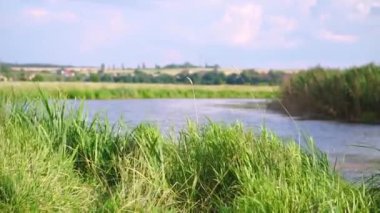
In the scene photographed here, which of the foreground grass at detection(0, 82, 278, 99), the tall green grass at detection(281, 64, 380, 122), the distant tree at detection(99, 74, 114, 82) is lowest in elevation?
the foreground grass at detection(0, 82, 278, 99)

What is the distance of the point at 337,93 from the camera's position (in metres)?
23.0

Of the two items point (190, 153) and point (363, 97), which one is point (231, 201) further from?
point (363, 97)

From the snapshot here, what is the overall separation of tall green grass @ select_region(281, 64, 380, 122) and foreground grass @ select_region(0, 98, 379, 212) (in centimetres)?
1590

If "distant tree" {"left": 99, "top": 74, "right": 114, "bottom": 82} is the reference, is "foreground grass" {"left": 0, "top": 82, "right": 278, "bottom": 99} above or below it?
below

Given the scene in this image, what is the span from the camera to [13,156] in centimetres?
600

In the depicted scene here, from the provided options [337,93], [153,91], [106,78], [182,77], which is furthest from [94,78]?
[182,77]

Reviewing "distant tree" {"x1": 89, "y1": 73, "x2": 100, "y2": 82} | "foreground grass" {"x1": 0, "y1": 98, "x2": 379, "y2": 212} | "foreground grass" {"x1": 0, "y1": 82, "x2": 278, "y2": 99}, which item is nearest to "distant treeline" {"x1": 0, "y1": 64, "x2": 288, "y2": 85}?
"distant tree" {"x1": 89, "y1": 73, "x2": 100, "y2": 82}

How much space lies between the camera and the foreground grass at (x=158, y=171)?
5246 mm

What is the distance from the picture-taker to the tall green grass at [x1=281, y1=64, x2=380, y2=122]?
72.2 feet

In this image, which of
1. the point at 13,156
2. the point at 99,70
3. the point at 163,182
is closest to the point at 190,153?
the point at 163,182

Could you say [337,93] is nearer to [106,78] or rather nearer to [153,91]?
[153,91]

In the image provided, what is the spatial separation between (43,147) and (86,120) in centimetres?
149

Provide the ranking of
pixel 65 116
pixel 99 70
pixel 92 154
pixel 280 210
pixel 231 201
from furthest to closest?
1. pixel 99 70
2. pixel 65 116
3. pixel 92 154
4. pixel 231 201
5. pixel 280 210

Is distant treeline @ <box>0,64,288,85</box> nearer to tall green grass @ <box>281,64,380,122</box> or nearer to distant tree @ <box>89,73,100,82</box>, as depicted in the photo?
distant tree @ <box>89,73,100,82</box>
